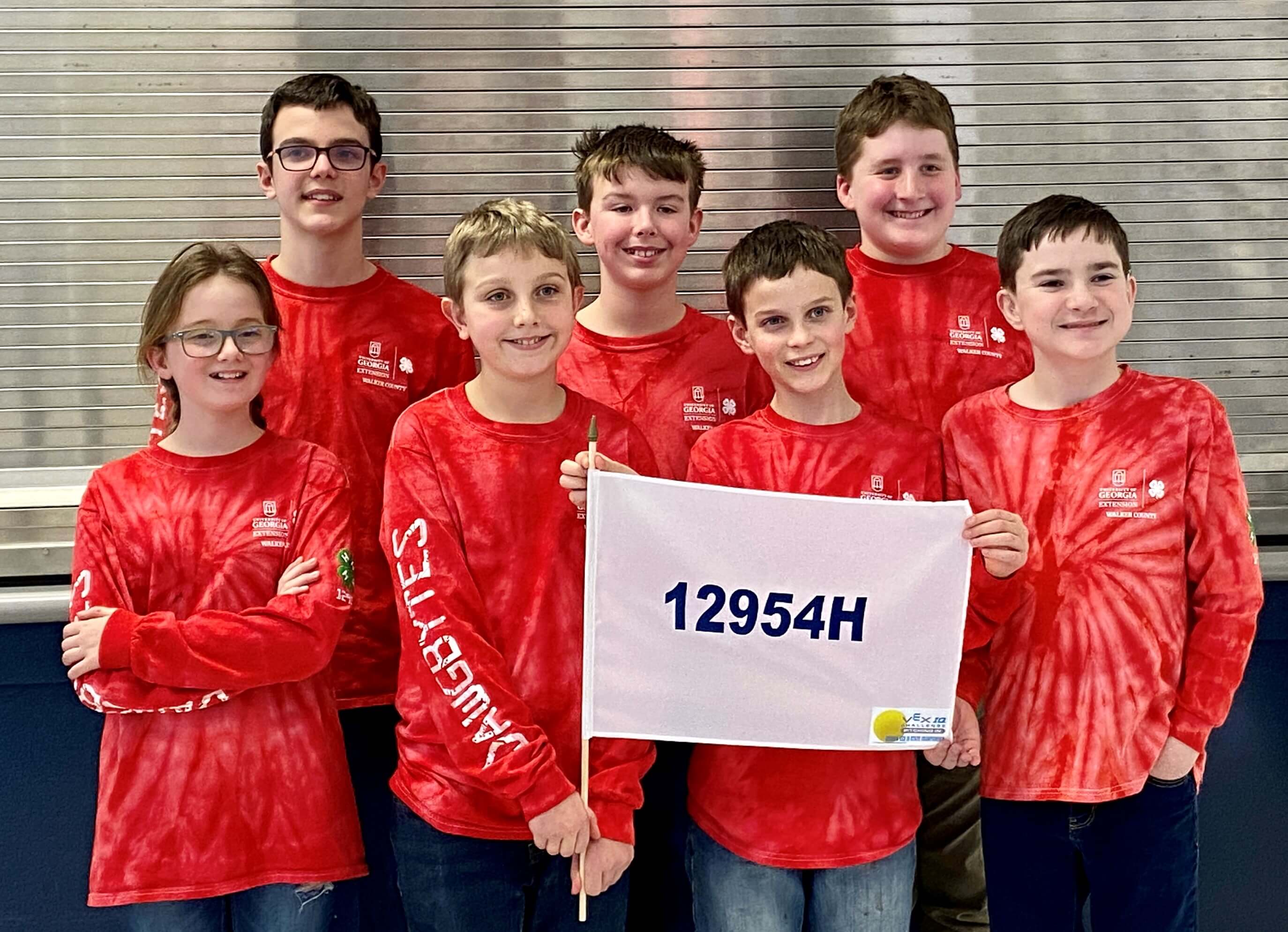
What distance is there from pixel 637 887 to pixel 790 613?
97 centimetres

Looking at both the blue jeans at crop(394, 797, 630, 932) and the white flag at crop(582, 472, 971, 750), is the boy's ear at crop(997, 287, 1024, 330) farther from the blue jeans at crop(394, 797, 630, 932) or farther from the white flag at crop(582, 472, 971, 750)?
the blue jeans at crop(394, 797, 630, 932)

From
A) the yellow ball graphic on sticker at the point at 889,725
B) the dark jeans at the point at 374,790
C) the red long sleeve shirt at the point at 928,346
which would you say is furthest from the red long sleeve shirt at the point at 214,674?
the red long sleeve shirt at the point at 928,346

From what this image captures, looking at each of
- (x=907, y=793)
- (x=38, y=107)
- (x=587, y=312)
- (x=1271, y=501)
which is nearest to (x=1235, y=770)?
(x=1271, y=501)

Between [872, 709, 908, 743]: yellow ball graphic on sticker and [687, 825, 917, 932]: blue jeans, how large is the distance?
224 millimetres

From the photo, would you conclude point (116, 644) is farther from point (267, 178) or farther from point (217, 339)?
point (267, 178)

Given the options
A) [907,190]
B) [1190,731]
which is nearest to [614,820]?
[1190,731]

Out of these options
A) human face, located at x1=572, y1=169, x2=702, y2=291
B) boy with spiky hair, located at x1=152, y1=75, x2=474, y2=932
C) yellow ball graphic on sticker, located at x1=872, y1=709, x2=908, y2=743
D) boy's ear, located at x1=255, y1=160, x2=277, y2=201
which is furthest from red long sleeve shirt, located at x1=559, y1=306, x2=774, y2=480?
boy's ear, located at x1=255, y1=160, x2=277, y2=201

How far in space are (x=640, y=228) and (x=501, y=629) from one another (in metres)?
1.00

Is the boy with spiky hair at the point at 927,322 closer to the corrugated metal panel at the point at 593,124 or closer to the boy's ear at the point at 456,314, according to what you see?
the corrugated metal panel at the point at 593,124

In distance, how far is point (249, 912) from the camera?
2436 mm

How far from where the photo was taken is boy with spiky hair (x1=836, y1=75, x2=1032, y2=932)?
290 centimetres

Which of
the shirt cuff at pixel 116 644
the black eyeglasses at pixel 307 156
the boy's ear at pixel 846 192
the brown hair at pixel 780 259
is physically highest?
the black eyeglasses at pixel 307 156

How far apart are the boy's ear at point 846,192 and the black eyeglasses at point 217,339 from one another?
4.82 ft

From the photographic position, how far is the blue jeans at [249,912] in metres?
2.39
